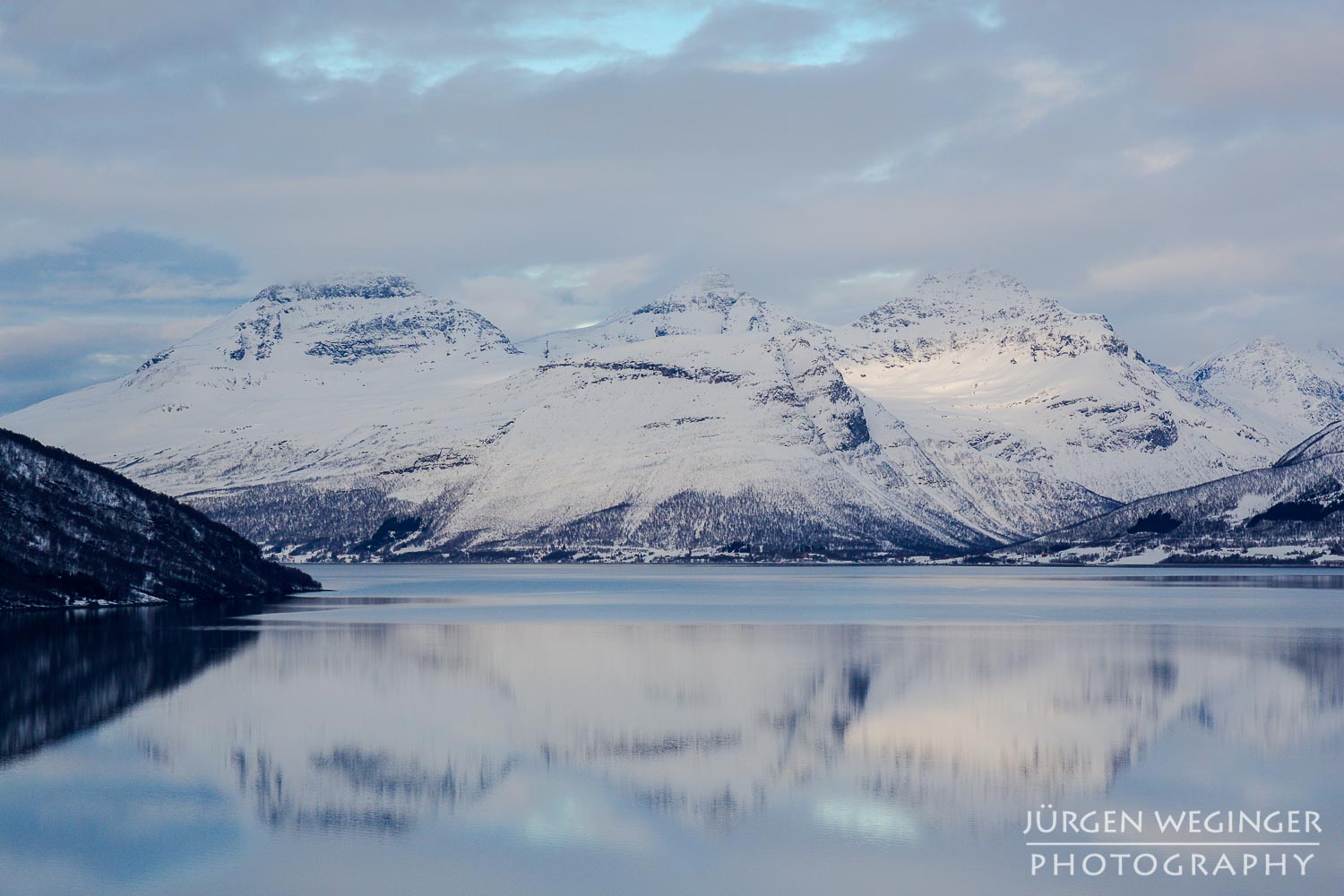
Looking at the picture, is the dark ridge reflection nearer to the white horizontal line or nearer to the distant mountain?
the distant mountain

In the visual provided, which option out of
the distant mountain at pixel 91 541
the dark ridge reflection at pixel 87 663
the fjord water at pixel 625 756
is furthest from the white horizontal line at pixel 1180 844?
the distant mountain at pixel 91 541

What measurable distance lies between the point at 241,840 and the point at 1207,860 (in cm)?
2542

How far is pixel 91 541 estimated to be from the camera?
14925 centimetres

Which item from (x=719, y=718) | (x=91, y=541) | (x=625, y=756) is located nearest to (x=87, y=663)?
(x=719, y=718)

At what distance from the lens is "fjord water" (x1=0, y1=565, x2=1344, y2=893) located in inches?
1554

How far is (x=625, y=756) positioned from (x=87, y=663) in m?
41.1

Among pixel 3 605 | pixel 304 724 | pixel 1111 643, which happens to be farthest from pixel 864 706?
pixel 3 605

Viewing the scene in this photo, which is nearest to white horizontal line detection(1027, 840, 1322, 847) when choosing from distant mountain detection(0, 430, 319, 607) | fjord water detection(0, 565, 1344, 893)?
fjord water detection(0, 565, 1344, 893)

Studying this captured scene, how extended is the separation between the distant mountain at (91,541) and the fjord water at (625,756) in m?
33.5

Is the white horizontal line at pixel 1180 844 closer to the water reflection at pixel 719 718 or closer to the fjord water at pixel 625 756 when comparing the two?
the fjord water at pixel 625 756

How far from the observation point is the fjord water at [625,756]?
3947 centimetres

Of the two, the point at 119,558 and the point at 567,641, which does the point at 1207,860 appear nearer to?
the point at 567,641

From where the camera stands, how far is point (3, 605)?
12888cm

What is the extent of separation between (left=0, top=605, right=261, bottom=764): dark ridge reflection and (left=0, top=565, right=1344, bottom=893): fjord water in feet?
Answer: 1.09
